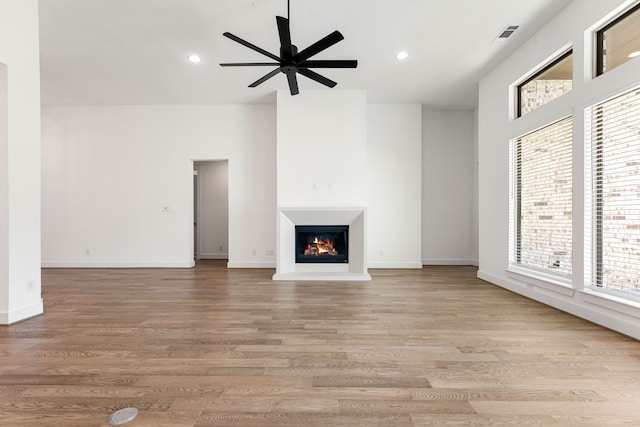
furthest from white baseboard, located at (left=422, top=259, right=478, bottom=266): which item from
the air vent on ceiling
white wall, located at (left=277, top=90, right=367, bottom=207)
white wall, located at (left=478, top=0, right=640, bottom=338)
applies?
the air vent on ceiling

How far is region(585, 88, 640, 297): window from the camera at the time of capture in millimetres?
2500

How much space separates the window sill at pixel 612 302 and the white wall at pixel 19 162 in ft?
17.7

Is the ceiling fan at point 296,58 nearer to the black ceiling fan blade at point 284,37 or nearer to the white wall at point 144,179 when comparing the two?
the black ceiling fan blade at point 284,37

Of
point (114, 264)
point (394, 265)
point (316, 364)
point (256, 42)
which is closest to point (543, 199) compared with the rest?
point (394, 265)

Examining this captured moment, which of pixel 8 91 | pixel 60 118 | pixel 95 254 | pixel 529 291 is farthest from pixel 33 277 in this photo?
pixel 529 291

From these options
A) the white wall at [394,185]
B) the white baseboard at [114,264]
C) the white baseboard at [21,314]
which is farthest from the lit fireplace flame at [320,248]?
the white baseboard at [21,314]

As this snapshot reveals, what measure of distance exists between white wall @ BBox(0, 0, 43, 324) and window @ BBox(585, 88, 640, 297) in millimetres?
5481

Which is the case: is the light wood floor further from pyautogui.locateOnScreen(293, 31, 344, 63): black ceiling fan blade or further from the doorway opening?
the doorway opening

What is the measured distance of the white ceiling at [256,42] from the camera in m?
3.13

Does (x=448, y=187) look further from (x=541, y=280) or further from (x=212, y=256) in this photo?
(x=212, y=256)

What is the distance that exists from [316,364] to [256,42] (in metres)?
3.68

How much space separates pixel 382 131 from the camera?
6023 mm

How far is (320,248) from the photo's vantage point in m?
5.37

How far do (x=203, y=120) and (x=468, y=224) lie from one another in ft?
19.4
